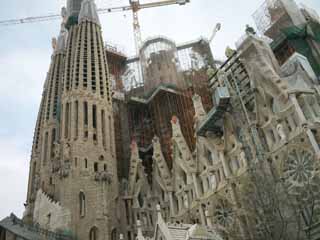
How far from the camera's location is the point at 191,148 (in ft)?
97.0

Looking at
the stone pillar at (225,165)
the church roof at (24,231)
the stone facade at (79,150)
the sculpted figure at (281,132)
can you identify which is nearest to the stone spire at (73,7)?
the stone facade at (79,150)

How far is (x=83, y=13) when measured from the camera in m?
40.3

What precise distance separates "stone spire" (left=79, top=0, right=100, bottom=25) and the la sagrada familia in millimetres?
903

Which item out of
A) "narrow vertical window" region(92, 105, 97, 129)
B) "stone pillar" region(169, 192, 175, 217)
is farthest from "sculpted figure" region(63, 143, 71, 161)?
"stone pillar" region(169, 192, 175, 217)

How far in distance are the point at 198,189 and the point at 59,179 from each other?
32.9 feet

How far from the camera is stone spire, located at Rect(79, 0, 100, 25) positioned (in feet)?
130

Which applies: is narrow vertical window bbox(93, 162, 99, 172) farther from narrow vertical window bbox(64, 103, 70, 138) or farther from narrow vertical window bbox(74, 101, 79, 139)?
narrow vertical window bbox(64, 103, 70, 138)

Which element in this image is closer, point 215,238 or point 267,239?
point 267,239

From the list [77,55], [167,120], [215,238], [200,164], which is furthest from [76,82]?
[215,238]

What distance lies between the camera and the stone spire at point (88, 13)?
1558 inches

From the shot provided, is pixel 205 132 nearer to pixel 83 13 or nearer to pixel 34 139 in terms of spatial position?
pixel 34 139

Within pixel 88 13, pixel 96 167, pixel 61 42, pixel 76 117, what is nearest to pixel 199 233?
pixel 96 167

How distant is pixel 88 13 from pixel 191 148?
2118 cm

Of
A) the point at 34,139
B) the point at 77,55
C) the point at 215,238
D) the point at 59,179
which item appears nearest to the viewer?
the point at 215,238
